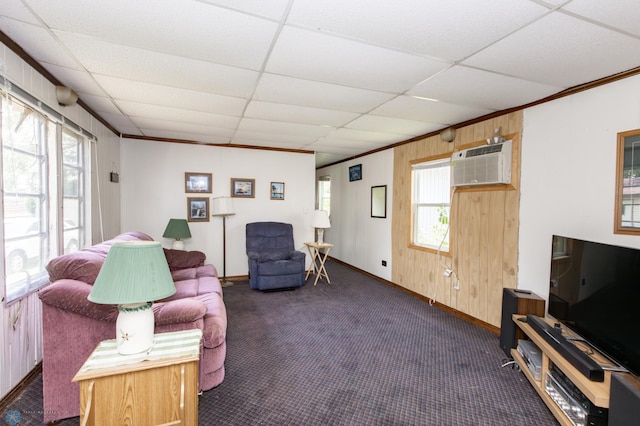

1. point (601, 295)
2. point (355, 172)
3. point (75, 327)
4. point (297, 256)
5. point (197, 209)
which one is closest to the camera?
point (75, 327)

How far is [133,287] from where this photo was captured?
4.73 feet

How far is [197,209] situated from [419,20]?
4438 millimetres

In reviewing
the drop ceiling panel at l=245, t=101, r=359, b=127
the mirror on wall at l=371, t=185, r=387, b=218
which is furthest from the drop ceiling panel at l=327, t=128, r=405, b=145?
the mirror on wall at l=371, t=185, r=387, b=218

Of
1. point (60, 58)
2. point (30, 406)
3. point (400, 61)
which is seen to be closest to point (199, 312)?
point (30, 406)

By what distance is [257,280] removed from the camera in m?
4.59

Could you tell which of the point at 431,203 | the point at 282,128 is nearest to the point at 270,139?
the point at 282,128

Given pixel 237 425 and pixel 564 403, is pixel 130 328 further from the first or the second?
pixel 564 403

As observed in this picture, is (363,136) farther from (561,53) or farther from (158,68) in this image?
(158,68)

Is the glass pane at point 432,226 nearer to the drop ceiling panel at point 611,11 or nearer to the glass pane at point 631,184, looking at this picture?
the glass pane at point 631,184

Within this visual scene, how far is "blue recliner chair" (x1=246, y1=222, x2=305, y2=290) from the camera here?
458 centimetres

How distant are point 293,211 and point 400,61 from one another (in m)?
3.90

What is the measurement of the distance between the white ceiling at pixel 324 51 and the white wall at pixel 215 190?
159 cm

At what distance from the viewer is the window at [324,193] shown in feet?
25.1

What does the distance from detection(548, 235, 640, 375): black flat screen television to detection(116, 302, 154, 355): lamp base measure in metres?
2.64
